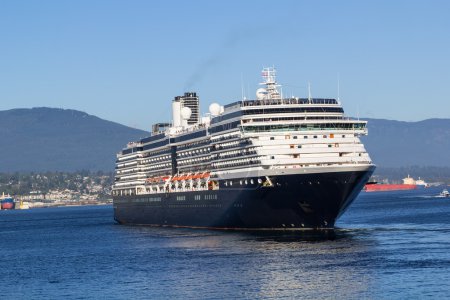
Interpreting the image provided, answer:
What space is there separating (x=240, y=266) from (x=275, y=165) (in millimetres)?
21083

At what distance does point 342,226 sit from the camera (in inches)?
3969

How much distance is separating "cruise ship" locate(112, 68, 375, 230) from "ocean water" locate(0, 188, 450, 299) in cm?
226

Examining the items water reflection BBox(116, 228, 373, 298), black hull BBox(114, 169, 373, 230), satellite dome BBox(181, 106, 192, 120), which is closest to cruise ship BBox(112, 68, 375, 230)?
black hull BBox(114, 169, 373, 230)

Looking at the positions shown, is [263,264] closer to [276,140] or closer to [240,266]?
[240,266]

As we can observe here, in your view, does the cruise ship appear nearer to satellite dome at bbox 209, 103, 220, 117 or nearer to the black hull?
the black hull

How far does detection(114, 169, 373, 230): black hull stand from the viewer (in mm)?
84312

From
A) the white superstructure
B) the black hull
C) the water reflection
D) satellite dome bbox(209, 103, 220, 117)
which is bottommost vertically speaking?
the water reflection

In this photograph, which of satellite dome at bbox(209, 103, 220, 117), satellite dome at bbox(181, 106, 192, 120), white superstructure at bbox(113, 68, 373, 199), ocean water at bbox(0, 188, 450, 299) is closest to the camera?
ocean water at bbox(0, 188, 450, 299)

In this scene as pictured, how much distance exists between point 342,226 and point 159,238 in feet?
65.5

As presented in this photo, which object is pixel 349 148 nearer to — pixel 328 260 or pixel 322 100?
pixel 322 100

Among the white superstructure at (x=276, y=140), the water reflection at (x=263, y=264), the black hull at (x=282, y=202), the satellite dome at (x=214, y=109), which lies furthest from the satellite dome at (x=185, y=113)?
the water reflection at (x=263, y=264)

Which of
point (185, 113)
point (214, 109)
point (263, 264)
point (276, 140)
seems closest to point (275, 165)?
point (276, 140)

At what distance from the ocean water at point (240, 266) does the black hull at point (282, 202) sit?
1841mm

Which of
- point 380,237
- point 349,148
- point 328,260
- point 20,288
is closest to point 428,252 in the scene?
point 328,260
